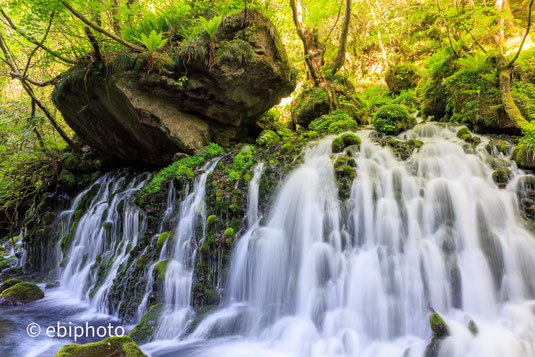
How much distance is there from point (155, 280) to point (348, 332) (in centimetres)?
340

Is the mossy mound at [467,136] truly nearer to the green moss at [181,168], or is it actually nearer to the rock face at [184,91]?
the rock face at [184,91]

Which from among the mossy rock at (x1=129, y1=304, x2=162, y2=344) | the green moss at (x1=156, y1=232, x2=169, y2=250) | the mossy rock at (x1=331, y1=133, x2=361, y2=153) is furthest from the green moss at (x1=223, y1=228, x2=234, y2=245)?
the mossy rock at (x1=331, y1=133, x2=361, y2=153)

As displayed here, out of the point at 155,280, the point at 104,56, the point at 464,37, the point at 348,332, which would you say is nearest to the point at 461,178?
the point at 348,332

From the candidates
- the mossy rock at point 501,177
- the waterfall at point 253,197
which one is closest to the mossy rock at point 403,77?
the mossy rock at point 501,177

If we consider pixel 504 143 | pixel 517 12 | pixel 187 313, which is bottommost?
pixel 187 313

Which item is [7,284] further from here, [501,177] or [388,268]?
[501,177]

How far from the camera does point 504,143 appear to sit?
5.48 meters

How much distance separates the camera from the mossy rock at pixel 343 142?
647cm

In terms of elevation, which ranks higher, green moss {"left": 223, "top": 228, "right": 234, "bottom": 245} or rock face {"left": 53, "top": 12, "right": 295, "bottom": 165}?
rock face {"left": 53, "top": 12, "right": 295, "bottom": 165}

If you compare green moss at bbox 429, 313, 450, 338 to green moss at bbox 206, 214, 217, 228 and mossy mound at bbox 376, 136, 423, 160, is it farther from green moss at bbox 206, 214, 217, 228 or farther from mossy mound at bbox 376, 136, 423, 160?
green moss at bbox 206, 214, 217, 228

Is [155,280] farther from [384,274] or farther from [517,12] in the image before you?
[517,12]

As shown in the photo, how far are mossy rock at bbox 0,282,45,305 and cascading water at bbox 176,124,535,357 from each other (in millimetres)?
4328

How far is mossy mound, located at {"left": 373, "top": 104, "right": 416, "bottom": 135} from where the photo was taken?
7168mm

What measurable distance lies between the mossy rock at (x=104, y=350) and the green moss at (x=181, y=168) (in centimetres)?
415
